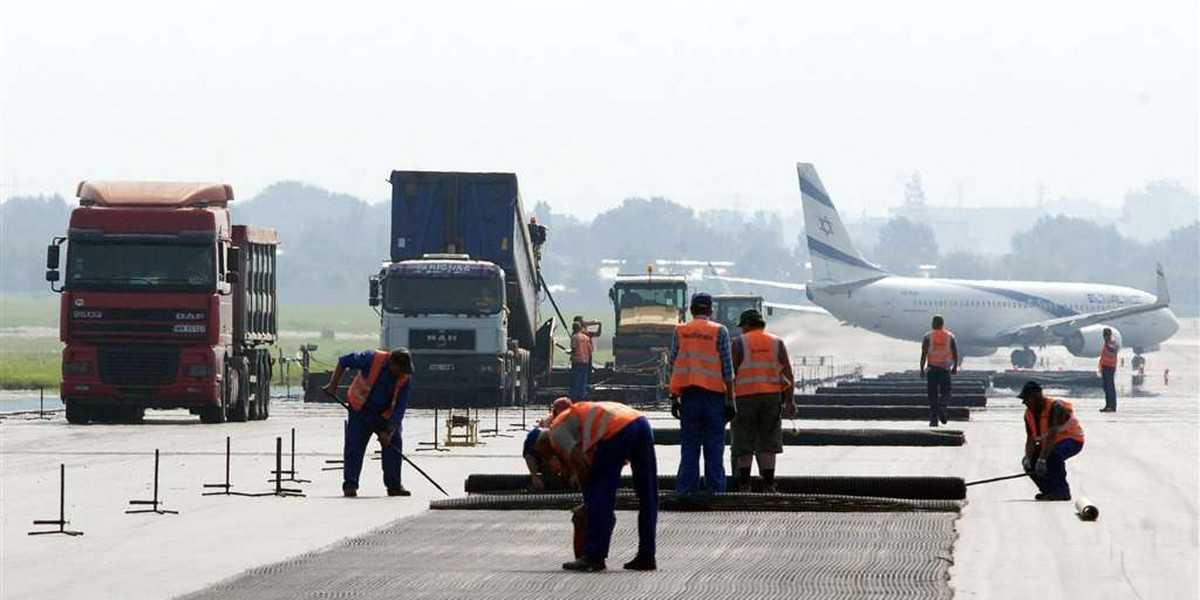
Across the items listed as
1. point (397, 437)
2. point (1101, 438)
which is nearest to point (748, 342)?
point (397, 437)

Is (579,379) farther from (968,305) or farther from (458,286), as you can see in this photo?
(968,305)

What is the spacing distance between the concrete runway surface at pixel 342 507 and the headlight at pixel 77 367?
0.88 metres

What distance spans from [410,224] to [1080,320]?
164 feet

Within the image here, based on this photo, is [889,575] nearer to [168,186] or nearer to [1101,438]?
[1101,438]

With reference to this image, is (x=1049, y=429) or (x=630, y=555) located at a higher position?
(x=1049, y=429)

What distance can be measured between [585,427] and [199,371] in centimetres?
2152

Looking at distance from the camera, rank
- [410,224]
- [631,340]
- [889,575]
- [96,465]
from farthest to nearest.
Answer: [631,340]
[410,224]
[96,465]
[889,575]

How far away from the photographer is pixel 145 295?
35.5 metres

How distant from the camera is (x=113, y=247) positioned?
35.4 m

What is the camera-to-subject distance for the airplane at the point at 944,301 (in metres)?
95.5

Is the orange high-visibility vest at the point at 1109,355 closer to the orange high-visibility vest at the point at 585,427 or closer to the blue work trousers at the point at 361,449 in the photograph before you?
the blue work trousers at the point at 361,449

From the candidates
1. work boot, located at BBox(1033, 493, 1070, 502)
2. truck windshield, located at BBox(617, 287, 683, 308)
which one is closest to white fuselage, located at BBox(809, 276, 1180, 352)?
truck windshield, located at BBox(617, 287, 683, 308)

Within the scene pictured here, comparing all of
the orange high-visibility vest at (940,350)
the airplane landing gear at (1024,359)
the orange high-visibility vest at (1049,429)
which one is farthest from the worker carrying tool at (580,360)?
the airplane landing gear at (1024,359)

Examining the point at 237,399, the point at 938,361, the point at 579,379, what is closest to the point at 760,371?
the point at 938,361
